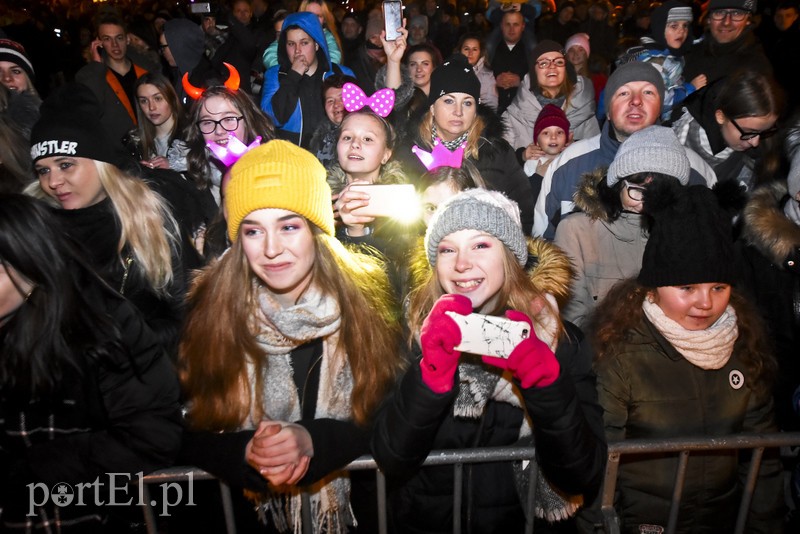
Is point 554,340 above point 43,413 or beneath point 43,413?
above

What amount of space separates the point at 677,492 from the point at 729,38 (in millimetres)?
5226

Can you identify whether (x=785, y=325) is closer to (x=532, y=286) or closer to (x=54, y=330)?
(x=532, y=286)

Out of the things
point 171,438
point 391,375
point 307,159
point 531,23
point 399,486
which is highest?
point 531,23

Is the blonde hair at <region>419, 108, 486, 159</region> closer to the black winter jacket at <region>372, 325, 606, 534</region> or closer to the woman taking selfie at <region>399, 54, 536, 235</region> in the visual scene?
the woman taking selfie at <region>399, 54, 536, 235</region>

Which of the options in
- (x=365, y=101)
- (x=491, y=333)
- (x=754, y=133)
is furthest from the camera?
(x=365, y=101)

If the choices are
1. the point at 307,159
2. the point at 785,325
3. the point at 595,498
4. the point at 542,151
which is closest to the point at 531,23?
the point at 542,151

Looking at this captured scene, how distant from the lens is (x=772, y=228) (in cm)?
316

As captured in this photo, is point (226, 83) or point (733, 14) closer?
point (226, 83)

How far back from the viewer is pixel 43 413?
2.06 metres

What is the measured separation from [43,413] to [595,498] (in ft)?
6.88

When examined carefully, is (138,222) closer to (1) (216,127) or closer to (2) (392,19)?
(1) (216,127)

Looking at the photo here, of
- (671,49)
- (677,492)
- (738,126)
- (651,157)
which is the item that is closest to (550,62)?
(671,49)

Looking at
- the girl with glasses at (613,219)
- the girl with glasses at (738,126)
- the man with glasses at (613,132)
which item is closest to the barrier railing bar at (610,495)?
the girl with glasses at (613,219)
